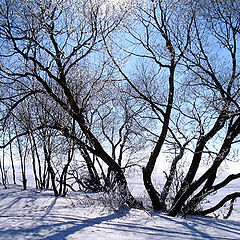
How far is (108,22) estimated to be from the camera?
25.3 feet

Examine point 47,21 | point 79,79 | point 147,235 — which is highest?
point 47,21

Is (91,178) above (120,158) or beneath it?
beneath

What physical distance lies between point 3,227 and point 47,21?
5.18 meters

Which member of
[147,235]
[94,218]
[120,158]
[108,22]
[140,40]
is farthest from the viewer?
[120,158]

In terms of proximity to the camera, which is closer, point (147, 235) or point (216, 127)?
point (147, 235)

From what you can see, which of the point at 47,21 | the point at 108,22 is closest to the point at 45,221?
the point at 47,21

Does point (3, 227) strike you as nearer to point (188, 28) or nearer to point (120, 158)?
point (188, 28)

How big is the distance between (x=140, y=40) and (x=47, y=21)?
3.10 m

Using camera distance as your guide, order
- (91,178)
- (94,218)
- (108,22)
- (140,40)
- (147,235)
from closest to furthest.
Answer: (147,235)
(94,218)
(108,22)
(140,40)
(91,178)

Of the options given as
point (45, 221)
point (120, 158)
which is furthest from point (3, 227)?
point (120, 158)

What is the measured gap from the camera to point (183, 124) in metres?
9.30

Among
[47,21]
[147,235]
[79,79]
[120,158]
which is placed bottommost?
[147,235]

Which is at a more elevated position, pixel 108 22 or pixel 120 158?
pixel 108 22

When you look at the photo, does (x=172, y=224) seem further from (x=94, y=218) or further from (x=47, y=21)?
(x=47, y=21)
